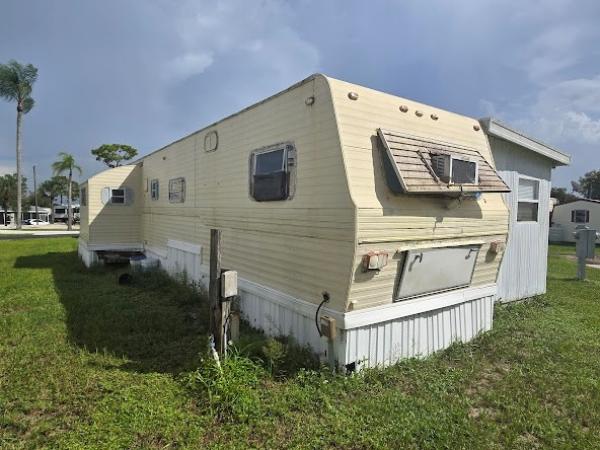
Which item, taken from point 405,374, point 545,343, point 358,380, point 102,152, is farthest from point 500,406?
point 102,152

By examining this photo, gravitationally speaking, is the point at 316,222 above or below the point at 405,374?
above

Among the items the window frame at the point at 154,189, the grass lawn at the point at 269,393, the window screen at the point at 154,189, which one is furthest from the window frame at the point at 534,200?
the window screen at the point at 154,189

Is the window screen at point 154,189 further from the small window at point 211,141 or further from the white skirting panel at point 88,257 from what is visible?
the small window at point 211,141

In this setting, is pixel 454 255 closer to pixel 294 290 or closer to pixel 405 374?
pixel 405 374

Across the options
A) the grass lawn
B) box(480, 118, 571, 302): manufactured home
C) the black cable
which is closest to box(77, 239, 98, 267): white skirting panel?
the grass lawn

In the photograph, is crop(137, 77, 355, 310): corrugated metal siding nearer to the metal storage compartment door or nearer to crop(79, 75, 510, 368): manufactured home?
Result: crop(79, 75, 510, 368): manufactured home

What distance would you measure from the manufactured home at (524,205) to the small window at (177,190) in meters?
6.50

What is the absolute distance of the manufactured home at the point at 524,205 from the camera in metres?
8.11

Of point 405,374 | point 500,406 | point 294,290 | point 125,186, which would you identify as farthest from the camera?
point 125,186

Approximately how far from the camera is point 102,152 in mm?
39312

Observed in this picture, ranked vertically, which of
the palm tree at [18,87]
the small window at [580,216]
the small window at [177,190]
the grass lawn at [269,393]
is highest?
the palm tree at [18,87]

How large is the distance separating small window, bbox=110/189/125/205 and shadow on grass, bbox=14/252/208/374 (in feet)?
8.75

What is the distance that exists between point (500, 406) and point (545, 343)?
7.68 ft

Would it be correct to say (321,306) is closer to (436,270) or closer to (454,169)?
(436,270)
